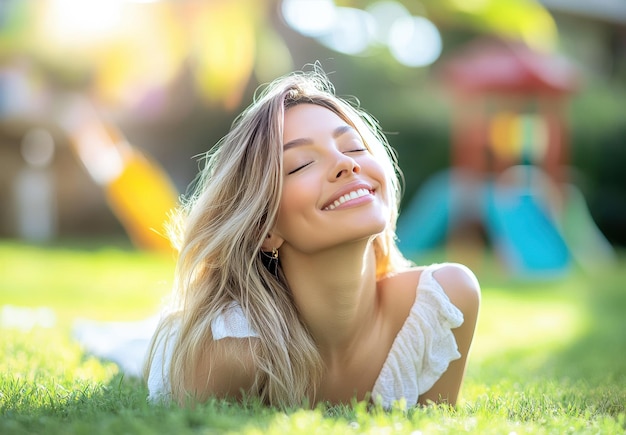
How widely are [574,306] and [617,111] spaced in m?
8.03

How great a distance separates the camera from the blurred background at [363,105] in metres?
11.2

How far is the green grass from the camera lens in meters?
2.21

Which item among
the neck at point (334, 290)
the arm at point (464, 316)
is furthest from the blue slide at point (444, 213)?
the neck at point (334, 290)

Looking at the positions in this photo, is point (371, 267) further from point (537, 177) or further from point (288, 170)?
point (537, 177)

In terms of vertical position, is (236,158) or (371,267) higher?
(236,158)

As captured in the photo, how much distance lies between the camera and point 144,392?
269cm

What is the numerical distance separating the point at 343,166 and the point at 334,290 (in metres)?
0.46

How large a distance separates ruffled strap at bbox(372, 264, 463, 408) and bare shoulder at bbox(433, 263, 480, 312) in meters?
0.03

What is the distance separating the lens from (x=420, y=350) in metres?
3.05

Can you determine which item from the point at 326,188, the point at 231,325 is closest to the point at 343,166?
the point at 326,188

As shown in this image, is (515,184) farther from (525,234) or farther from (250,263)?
(250,263)

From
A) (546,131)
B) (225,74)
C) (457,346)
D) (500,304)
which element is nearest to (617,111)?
(546,131)

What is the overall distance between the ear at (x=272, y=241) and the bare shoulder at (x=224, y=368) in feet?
1.20

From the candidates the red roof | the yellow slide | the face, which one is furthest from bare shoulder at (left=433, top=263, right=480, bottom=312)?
the red roof
